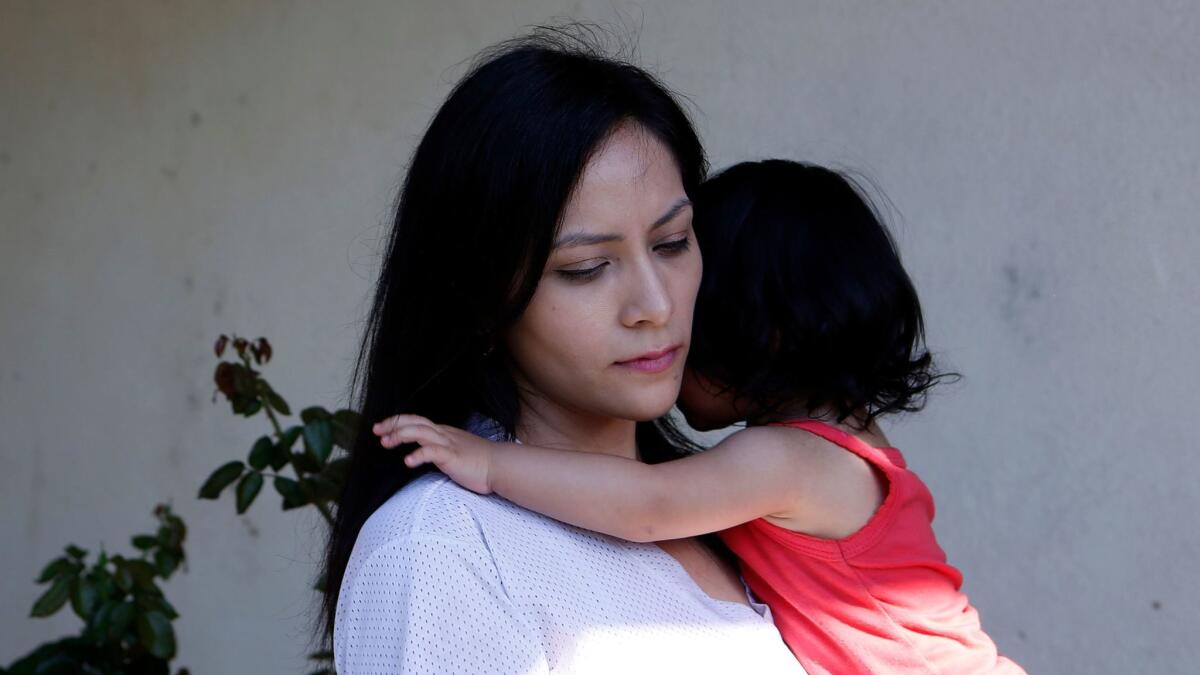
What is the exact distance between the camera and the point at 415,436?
1.58 m

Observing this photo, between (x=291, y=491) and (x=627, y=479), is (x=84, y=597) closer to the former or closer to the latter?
(x=291, y=491)

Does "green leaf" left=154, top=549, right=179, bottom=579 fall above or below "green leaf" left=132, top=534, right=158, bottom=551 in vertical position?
below

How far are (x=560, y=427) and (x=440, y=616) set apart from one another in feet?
1.54

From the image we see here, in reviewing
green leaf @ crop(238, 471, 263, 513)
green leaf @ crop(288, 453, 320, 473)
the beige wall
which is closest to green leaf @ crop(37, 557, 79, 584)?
the beige wall

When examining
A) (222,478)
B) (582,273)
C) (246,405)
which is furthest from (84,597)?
(582,273)

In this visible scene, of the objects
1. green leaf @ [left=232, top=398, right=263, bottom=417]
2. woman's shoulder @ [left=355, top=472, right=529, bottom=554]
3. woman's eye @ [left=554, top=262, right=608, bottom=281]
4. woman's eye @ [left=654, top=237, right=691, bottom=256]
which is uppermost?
woman's eye @ [left=654, top=237, right=691, bottom=256]

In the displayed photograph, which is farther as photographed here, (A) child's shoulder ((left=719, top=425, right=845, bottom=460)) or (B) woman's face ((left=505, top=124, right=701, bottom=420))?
(A) child's shoulder ((left=719, top=425, right=845, bottom=460))

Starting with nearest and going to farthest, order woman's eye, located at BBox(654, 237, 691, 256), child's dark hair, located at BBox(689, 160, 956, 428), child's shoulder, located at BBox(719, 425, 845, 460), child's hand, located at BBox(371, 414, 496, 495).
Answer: child's hand, located at BBox(371, 414, 496, 495)
woman's eye, located at BBox(654, 237, 691, 256)
child's shoulder, located at BBox(719, 425, 845, 460)
child's dark hair, located at BBox(689, 160, 956, 428)

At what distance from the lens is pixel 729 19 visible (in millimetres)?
2980

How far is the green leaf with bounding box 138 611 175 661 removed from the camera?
287cm

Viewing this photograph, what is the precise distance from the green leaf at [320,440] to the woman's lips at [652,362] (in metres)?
0.98

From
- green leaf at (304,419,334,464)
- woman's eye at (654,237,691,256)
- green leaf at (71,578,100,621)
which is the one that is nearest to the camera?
woman's eye at (654,237,691,256)

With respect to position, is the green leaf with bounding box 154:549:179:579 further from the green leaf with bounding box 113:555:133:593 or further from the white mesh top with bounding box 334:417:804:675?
the white mesh top with bounding box 334:417:804:675

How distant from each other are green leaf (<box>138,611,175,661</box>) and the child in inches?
53.8
